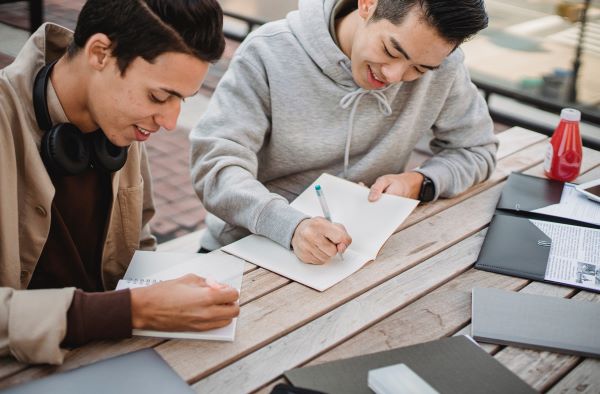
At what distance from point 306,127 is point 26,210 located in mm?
815

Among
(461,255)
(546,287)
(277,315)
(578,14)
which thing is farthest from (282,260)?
(578,14)

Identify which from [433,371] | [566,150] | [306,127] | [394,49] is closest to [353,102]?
[306,127]

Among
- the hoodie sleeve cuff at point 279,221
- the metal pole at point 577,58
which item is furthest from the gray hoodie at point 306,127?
the metal pole at point 577,58

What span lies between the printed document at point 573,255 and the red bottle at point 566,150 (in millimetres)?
319

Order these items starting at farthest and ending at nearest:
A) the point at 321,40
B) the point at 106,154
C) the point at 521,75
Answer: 1. the point at 521,75
2. the point at 321,40
3. the point at 106,154

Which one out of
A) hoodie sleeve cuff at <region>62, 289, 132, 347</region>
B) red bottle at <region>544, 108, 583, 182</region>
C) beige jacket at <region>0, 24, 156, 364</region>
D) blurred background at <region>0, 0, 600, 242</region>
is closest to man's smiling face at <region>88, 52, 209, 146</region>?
beige jacket at <region>0, 24, 156, 364</region>

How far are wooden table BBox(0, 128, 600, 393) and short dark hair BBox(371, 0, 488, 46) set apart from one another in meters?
0.51

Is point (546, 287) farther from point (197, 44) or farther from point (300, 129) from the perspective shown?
point (197, 44)

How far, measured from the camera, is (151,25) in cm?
138

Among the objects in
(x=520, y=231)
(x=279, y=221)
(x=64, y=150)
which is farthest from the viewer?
(x=520, y=231)

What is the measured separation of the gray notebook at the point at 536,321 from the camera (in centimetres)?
139

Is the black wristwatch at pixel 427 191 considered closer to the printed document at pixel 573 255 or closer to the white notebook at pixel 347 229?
the white notebook at pixel 347 229

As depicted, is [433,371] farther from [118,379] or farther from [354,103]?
[354,103]

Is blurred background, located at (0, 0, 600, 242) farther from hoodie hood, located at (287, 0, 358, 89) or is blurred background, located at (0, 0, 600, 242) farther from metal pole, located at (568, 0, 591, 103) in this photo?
hoodie hood, located at (287, 0, 358, 89)
